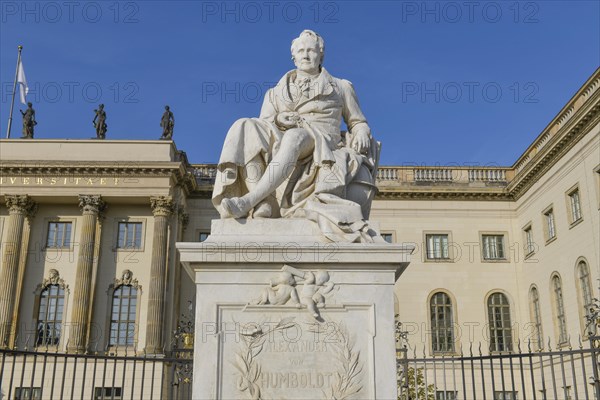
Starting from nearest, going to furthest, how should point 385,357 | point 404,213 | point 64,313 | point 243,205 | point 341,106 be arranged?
1. point 385,357
2. point 243,205
3. point 341,106
4. point 64,313
5. point 404,213

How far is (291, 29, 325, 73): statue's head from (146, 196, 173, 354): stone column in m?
28.2

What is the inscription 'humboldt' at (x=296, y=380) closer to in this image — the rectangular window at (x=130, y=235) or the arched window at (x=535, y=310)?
the arched window at (x=535, y=310)

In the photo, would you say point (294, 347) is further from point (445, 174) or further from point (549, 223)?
point (445, 174)

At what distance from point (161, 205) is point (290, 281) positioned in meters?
30.3

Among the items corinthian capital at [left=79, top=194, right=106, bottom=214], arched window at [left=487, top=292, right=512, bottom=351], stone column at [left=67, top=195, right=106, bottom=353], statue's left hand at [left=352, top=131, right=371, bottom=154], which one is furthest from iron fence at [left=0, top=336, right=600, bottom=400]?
corinthian capital at [left=79, top=194, right=106, bottom=214]

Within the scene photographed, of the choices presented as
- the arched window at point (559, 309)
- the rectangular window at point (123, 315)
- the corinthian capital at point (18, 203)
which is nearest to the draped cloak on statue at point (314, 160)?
the arched window at point (559, 309)

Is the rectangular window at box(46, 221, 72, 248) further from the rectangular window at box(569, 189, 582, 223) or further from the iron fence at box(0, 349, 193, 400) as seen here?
A: the rectangular window at box(569, 189, 582, 223)

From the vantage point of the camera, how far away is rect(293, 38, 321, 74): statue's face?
5.45 m

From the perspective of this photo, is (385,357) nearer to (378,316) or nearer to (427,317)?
(378,316)

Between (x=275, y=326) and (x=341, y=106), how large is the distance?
2129 mm

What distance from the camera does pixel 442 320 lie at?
35344mm

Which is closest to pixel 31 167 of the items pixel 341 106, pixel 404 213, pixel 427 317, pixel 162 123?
pixel 162 123

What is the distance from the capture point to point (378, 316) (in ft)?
14.2

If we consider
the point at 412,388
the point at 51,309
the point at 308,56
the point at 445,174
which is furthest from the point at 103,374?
the point at 445,174
